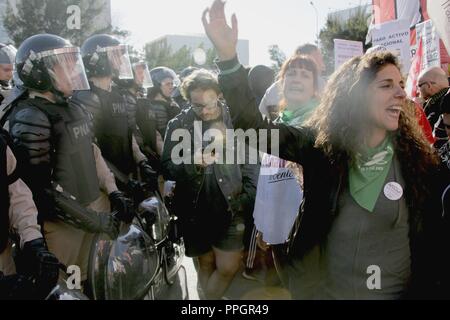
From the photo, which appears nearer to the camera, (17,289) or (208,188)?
(17,289)

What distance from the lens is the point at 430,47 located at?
5031 mm

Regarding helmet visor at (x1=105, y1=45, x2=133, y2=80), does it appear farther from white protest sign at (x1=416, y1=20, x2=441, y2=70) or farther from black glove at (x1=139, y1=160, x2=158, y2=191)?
white protest sign at (x1=416, y1=20, x2=441, y2=70)

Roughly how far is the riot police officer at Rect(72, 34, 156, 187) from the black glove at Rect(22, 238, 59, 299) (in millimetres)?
1913

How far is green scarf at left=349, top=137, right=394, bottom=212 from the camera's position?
193cm

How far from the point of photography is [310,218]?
2.02 metres

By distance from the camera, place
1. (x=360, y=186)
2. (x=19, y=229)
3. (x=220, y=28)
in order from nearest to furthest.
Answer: (x=220, y=28), (x=360, y=186), (x=19, y=229)

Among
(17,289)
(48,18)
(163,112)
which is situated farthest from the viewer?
(48,18)

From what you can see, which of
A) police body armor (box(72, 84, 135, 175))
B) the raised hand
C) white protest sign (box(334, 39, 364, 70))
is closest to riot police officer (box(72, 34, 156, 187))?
police body armor (box(72, 84, 135, 175))

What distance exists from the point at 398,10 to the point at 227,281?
20.7ft

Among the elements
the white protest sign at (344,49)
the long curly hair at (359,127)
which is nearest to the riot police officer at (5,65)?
the long curly hair at (359,127)

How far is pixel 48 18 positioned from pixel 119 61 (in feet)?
49.0

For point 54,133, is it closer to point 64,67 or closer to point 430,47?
point 64,67

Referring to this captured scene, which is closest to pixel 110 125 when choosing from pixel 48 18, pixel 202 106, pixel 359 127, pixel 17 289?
pixel 202 106

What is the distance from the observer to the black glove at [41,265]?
1878mm
